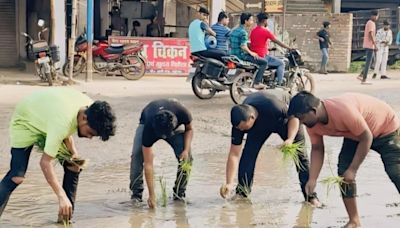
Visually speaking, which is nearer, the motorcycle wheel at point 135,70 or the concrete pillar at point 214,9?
the motorcycle wheel at point 135,70

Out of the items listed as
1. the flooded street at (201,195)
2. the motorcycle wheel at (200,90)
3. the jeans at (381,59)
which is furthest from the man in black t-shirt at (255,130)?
the jeans at (381,59)

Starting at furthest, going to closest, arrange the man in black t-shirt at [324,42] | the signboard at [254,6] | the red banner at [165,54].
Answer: the signboard at [254,6], the man in black t-shirt at [324,42], the red banner at [165,54]

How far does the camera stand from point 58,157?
18.7 feet

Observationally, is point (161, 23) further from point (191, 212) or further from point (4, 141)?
point (191, 212)

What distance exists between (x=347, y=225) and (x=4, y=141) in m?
5.39

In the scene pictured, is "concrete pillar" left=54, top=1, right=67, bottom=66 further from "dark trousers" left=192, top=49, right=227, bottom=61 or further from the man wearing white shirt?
the man wearing white shirt

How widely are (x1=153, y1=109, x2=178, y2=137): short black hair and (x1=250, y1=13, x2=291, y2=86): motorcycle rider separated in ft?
25.4

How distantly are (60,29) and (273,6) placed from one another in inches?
341

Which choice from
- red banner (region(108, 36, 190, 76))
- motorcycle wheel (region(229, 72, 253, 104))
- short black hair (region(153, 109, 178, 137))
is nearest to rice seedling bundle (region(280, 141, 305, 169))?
short black hair (region(153, 109, 178, 137))

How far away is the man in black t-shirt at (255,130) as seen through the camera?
6282mm

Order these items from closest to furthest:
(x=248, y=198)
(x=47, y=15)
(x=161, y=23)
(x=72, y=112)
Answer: (x=72, y=112) < (x=248, y=198) < (x=47, y=15) < (x=161, y=23)

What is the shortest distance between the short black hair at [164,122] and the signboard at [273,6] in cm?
1842

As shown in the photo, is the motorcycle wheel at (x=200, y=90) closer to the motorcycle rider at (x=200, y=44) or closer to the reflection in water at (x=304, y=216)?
the motorcycle rider at (x=200, y=44)

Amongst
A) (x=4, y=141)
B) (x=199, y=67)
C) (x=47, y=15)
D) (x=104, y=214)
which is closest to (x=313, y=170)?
(x=104, y=214)
